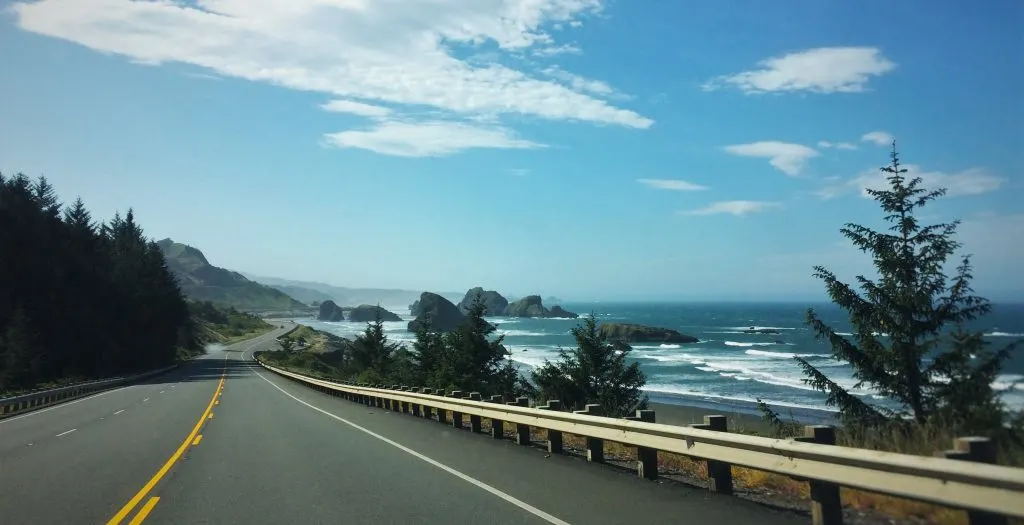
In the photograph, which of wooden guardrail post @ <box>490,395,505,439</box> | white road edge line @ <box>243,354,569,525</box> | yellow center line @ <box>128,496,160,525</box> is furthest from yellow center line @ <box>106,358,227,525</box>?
wooden guardrail post @ <box>490,395,505,439</box>

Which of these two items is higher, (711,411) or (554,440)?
(554,440)

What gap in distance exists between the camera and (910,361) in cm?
1535

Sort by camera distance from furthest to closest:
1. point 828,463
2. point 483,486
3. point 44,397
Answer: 1. point 44,397
2. point 483,486
3. point 828,463

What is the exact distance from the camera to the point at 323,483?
981 centimetres

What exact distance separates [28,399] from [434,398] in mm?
23228

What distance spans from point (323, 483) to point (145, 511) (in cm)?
235

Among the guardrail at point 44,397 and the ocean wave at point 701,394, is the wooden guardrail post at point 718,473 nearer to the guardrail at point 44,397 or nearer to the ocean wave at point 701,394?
the guardrail at point 44,397

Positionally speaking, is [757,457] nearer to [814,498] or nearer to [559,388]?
[814,498]

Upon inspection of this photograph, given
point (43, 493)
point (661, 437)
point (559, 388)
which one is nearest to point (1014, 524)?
point (661, 437)

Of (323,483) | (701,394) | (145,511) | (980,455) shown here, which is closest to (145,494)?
→ (145,511)

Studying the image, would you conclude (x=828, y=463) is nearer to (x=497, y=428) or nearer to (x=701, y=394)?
(x=497, y=428)

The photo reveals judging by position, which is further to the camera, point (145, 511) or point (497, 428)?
point (497, 428)

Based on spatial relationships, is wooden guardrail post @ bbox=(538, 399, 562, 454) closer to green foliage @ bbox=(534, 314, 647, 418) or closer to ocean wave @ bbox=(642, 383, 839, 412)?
green foliage @ bbox=(534, 314, 647, 418)

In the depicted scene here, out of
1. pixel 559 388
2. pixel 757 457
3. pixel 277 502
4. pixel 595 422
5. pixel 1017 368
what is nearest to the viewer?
pixel 757 457
